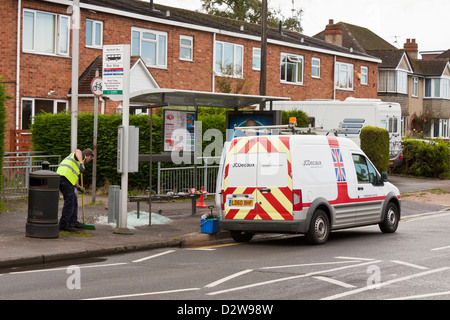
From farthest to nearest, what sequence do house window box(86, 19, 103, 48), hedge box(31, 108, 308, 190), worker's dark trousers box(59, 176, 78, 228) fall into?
house window box(86, 19, 103, 48), hedge box(31, 108, 308, 190), worker's dark trousers box(59, 176, 78, 228)

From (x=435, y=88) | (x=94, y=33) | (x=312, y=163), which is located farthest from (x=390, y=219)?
(x=435, y=88)

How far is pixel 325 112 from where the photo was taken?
30531 millimetres

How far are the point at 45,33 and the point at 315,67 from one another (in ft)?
58.6

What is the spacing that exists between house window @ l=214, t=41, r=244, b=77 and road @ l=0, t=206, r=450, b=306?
67.8 feet

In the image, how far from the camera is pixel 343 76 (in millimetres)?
42781

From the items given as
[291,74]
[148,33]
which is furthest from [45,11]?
[291,74]

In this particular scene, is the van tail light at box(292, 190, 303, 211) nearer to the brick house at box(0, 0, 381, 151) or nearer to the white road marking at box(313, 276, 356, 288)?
the white road marking at box(313, 276, 356, 288)

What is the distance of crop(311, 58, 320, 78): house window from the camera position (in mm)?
40188

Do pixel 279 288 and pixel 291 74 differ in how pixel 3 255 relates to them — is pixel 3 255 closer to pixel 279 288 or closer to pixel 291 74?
pixel 279 288

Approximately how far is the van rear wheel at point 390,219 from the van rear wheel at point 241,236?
3093 mm

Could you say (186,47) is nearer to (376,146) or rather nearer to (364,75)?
(376,146)

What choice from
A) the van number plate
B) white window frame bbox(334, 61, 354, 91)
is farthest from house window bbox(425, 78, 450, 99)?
the van number plate

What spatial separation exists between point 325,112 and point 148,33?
815 cm

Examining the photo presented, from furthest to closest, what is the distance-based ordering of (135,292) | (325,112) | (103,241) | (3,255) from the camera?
(325,112)
(103,241)
(3,255)
(135,292)
